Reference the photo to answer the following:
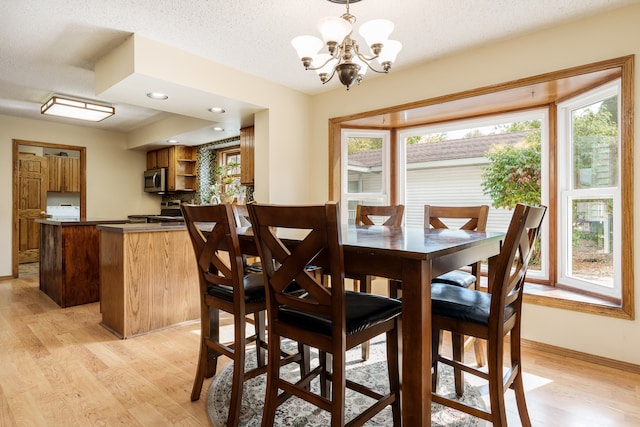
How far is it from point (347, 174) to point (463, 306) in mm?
2703

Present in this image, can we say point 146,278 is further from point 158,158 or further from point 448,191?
point 158,158

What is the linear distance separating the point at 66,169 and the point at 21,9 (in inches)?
200

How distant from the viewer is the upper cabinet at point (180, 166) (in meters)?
5.81

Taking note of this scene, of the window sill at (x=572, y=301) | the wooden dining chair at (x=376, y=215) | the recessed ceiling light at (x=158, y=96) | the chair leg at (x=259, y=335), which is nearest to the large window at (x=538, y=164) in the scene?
the window sill at (x=572, y=301)

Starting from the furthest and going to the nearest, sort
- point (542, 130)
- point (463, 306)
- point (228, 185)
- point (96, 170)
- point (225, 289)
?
point (96, 170) < point (228, 185) < point (542, 130) < point (225, 289) < point (463, 306)

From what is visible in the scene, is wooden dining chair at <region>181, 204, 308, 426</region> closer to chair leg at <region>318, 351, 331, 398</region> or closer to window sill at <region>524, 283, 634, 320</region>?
chair leg at <region>318, 351, 331, 398</region>

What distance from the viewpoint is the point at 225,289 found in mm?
1787

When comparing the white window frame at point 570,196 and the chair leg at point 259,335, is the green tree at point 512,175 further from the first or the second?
the chair leg at point 259,335

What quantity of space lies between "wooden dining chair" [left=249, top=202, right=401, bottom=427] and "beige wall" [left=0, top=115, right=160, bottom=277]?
18.4ft

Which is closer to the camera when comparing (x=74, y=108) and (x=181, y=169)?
(x=74, y=108)

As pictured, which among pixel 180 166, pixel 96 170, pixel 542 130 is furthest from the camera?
pixel 96 170

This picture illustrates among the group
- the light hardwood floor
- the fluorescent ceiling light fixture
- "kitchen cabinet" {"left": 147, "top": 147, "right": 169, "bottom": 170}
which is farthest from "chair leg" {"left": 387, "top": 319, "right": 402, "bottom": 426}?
"kitchen cabinet" {"left": 147, "top": 147, "right": 169, "bottom": 170}

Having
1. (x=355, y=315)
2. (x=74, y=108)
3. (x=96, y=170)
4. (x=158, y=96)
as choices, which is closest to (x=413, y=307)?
(x=355, y=315)

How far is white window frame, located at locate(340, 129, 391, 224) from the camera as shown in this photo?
3.98 metres
